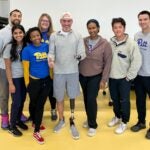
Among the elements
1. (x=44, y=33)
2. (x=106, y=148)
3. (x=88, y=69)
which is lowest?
(x=106, y=148)

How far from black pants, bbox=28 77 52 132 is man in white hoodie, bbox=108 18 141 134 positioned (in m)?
0.76

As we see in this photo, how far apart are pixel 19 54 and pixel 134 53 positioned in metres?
1.23

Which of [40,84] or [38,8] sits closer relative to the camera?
[40,84]

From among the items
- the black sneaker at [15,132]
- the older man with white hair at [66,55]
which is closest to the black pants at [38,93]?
the older man with white hair at [66,55]

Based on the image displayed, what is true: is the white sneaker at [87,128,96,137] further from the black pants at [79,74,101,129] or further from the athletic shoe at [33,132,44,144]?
the athletic shoe at [33,132,44,144]

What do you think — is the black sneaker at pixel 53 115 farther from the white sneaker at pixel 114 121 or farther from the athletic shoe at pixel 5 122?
the white sneaker at pixel 114 121

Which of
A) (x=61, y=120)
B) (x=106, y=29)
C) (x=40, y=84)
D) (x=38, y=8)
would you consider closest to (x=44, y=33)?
(x=40, y=84)

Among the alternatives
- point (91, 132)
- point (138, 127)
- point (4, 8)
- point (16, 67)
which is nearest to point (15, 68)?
point (16, 67)

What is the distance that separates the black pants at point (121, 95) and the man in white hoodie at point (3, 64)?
1.23 meters

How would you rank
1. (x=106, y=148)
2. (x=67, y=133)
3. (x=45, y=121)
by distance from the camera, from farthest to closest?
(x=45, y=121), (x=67, y=133), (x=106, y=148)

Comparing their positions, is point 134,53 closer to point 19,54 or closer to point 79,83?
point 79,83

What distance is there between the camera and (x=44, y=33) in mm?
3168

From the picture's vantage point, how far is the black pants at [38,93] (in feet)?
9.36

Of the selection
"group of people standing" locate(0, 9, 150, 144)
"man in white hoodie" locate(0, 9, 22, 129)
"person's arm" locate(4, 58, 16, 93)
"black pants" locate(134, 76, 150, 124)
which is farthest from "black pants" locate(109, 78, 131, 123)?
"man in white hoodie" locate(0, 9, 22, 129)
